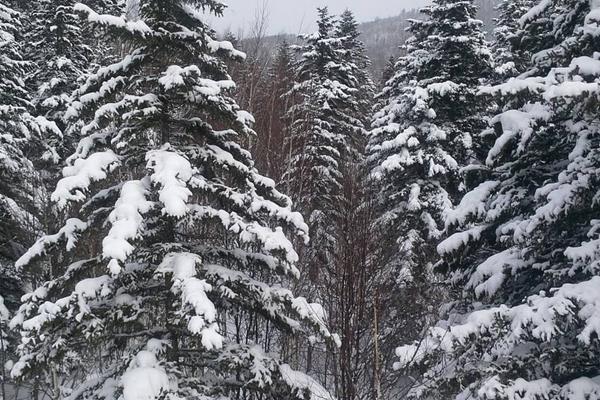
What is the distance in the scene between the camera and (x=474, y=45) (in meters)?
16.7

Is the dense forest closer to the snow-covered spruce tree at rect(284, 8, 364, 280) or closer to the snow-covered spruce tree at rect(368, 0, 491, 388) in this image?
the snow-covered spruce tree at rect(368, 0, 491, 388)

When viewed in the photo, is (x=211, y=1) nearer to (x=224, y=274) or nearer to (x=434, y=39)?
(x=224, y=274)

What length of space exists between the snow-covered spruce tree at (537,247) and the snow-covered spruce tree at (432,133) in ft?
20.8

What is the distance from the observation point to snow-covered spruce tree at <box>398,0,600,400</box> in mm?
5992

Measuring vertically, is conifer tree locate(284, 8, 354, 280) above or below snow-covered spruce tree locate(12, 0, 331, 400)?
above

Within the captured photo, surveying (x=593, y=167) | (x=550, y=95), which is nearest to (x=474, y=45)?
(x=593, y=167)

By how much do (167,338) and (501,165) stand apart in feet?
21.0

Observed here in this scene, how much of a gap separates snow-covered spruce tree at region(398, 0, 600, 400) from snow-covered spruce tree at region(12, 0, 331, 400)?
7.04 feet

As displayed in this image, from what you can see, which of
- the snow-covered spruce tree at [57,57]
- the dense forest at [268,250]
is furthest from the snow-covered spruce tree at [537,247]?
the snow-covered spruce tree at [57,57]

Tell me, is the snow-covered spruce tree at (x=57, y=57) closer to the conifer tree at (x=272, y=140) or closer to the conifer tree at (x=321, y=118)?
the conifer tree at (x=272, y=140)

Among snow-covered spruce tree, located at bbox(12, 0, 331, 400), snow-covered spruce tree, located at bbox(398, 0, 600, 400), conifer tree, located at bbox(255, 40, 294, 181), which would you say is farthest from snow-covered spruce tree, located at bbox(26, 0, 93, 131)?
snow-covered spruce tree, located at bbox(398, 0, 600, 400)

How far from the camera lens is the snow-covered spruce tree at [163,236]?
20.2 ft

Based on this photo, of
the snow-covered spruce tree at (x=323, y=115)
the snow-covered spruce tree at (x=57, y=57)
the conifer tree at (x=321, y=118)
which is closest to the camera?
the conifer tree at (x=321, y=118)

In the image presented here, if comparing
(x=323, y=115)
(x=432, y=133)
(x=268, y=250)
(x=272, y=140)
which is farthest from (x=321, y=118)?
(x=268, y=250)
